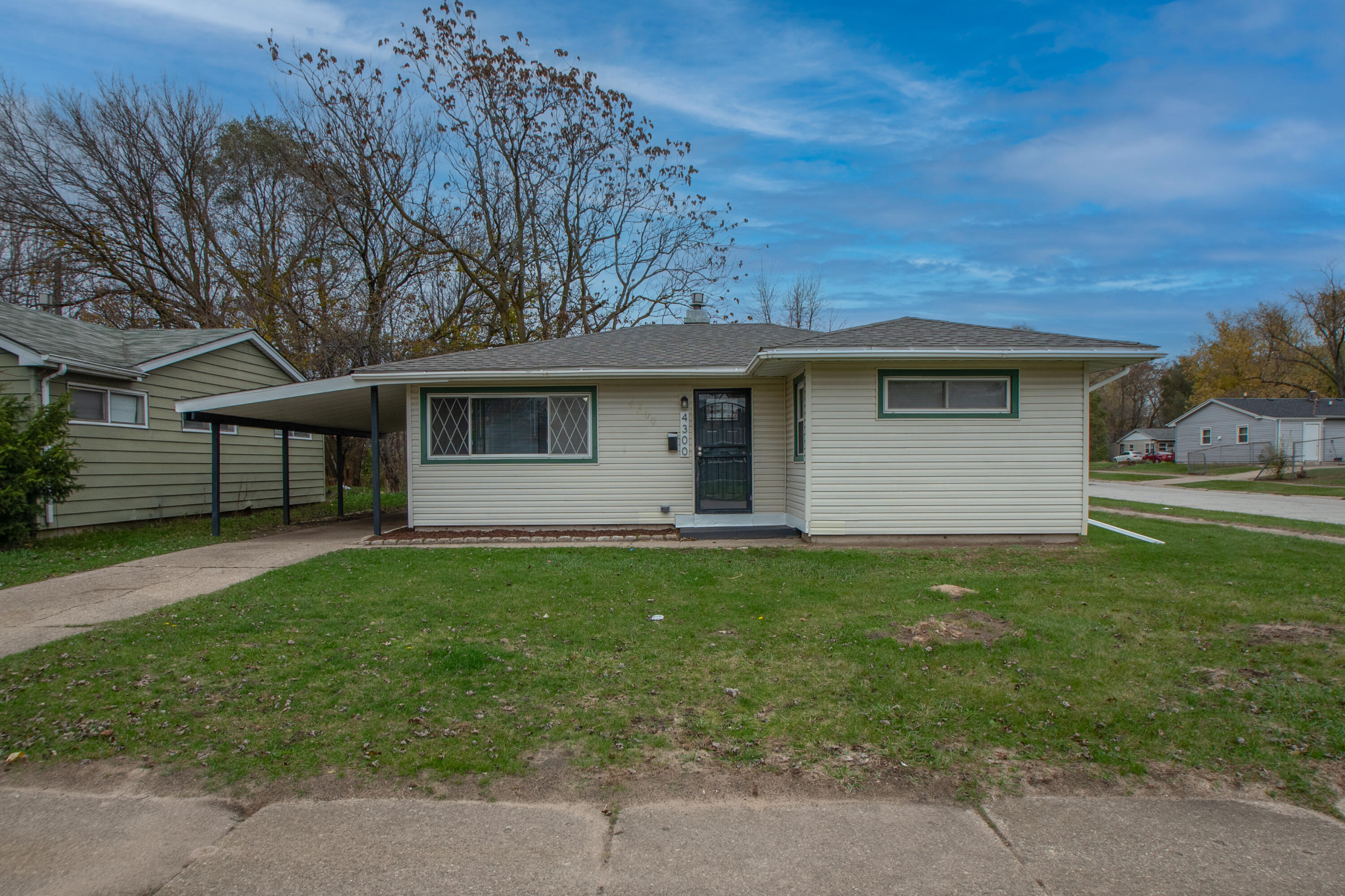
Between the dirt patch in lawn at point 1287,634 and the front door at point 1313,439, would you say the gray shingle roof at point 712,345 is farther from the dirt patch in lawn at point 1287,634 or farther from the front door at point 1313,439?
the front door at point 1313,439

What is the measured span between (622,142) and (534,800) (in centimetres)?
2069

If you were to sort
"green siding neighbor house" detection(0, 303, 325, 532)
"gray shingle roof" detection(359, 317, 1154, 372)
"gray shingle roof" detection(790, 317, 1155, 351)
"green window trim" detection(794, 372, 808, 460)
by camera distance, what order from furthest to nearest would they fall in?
1. "green siding neighbor house" detection(0, 303, 325, 532)
2. "green window trim" detection(794, 372, 808, 460)
3. "gray shingle roof" detection(359, 317, 1154, 372)
4. "gray shingle roof" detection(790, 317, 1155, 351)

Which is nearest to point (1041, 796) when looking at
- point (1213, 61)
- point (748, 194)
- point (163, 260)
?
point (1213, 61)

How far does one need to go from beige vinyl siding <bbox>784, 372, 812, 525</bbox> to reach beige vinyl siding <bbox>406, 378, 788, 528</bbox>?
155mm

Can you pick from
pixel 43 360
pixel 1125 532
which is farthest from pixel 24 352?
pixel 1125 532

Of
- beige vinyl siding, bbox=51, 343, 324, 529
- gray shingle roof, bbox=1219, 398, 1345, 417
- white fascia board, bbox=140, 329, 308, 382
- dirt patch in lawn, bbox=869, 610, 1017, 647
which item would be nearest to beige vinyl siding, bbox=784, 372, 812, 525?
dirt patch in lawn, bbox=869, 610, 1017, 647

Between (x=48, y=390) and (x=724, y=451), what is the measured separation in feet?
33.5

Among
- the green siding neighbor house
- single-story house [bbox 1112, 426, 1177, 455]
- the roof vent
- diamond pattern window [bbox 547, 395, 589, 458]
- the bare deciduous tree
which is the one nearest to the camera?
the green siding neighbor house

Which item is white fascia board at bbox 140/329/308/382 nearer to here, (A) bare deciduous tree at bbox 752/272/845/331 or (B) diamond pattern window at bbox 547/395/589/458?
(B) diamond pattern window at bbox 547/395/589/458

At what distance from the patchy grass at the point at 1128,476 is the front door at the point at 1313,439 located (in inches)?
359

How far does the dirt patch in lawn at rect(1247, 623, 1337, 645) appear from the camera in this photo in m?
4.85

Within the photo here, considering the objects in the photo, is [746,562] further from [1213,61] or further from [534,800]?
[1213,61]

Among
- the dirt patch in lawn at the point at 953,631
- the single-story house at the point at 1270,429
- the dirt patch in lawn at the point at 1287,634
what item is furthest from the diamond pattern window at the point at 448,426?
the single-story house at the point at 1270,429

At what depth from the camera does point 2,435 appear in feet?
30.6
